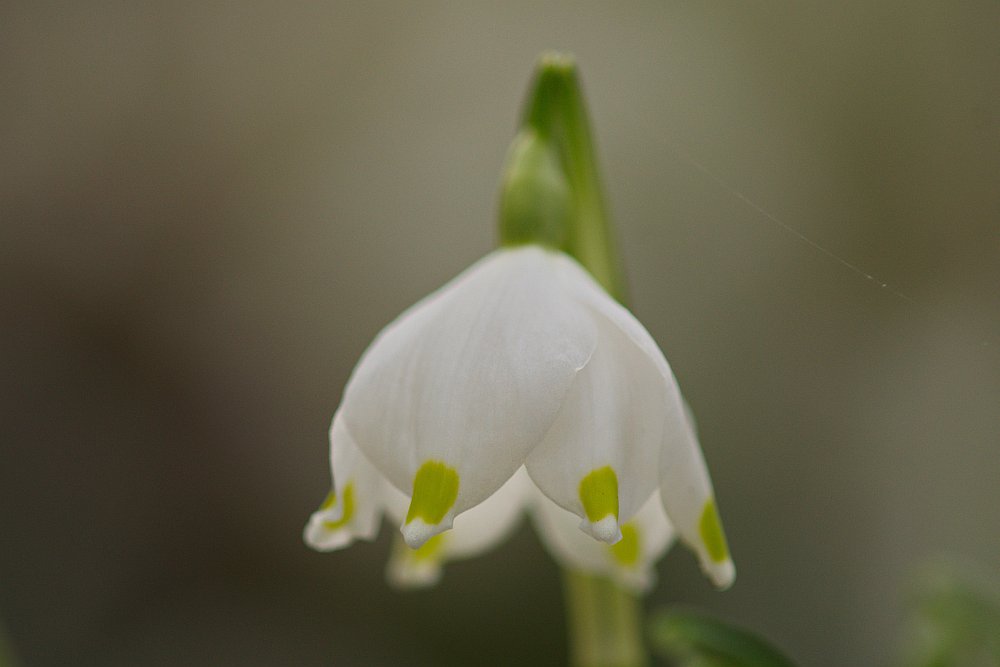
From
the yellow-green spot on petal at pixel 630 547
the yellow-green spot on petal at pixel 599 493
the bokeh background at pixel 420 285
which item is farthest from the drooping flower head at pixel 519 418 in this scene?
the bokeh background at pixel 420 285

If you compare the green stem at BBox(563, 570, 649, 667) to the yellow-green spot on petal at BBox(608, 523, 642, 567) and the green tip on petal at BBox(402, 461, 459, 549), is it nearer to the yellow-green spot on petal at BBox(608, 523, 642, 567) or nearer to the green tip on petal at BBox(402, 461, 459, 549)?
the yellow-green spot on petal at BBox(608, 523, 642, 567)

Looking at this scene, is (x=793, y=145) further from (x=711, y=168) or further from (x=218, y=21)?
(x=218, y=21)

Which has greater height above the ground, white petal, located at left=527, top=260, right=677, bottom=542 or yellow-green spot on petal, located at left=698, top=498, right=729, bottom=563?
white petal, located at left=527, top=260, right=677, bottom=542

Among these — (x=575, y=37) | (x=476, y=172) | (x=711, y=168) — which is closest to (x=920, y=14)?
(x=711, y=168)

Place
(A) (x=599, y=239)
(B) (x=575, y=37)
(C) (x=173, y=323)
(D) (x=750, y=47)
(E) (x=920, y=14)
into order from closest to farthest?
(A) (x=599, y=239)
(E) (x=920, y=14)
(C) (x=173, y=323)
(D) (x=750, y=47)
(B) (x=575, y=37)

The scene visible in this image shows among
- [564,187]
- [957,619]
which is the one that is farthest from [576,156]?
[957,619]

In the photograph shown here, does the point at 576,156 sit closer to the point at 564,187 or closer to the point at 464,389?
the point at 564,187

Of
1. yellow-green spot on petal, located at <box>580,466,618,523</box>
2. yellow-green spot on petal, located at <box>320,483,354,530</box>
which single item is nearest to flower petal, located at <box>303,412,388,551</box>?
yellow-green spot on petal, located at <box>320,483,354,530</box>
